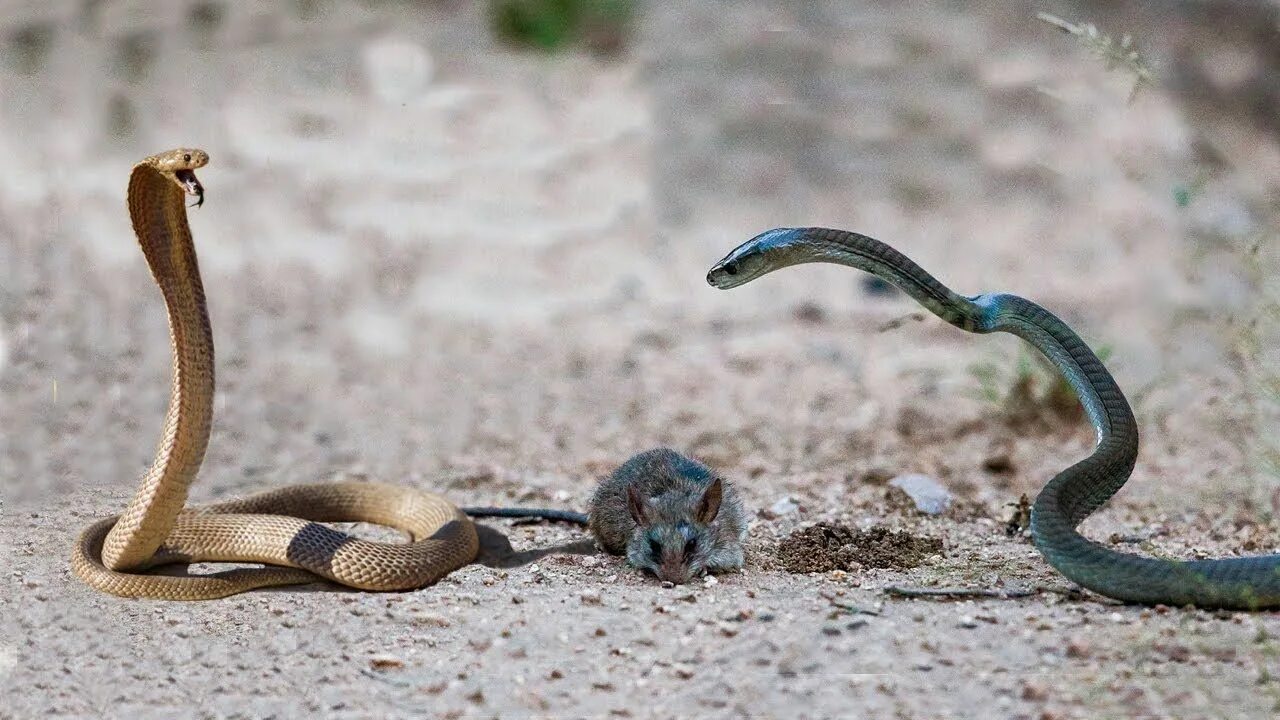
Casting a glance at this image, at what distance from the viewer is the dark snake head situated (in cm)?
484

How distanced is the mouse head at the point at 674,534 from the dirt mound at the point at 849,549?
1.23ft

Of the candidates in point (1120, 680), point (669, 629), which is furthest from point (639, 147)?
point (1120, 680)

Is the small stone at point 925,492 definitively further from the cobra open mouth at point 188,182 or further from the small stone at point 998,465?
the cobra open mouth at point 188,182

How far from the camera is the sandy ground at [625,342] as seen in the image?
433cm

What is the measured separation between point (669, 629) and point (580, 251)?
19.0 feet

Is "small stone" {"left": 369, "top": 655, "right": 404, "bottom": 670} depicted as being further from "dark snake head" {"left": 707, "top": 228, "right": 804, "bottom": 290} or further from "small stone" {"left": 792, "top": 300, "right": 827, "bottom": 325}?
"small stone" {"left": 792, "top": 300, "right": 827, "bottom": 325}

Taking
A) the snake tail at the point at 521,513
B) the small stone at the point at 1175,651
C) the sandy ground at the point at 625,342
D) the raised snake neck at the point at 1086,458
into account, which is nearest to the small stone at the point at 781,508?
the sandy ground at the point at 625,342

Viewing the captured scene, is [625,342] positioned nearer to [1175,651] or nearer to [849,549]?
[849,549]

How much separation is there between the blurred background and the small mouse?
1.17 m

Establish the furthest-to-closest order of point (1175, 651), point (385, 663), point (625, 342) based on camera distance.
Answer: point (625, 342) < point (385, 663) < point (1175, 651)

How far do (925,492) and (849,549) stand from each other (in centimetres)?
107

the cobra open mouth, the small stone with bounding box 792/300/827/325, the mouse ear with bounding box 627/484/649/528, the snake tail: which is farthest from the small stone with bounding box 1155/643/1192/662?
the small stone with bounding box 792/300/827/325

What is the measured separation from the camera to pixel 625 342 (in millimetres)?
9273

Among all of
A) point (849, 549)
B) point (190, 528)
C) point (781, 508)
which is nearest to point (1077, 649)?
point (849, 549)
